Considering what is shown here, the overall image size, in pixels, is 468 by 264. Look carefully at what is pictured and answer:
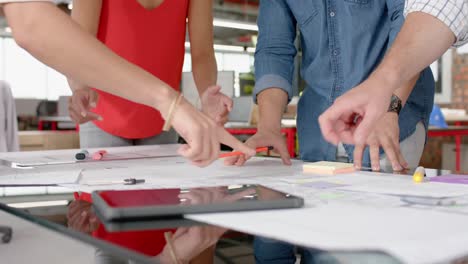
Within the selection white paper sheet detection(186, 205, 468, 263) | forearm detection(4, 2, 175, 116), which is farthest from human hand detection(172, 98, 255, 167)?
white paper sheet detection(186, 205, 468, 263)

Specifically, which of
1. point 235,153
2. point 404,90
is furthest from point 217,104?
point 404,90

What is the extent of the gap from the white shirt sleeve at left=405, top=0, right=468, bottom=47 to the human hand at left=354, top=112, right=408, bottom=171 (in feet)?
0.75

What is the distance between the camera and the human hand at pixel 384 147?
101cm

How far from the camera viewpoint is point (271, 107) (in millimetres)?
1319

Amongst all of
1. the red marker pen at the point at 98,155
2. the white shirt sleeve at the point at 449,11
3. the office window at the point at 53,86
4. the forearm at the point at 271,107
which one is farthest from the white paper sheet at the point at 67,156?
the office window at the point at 53,86

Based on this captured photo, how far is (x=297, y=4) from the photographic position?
1.37 metres

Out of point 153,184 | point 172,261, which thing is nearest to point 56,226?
point 172,261

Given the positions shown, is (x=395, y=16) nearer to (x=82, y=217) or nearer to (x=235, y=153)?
(x=235, y=153)

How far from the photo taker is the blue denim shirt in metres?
1.29

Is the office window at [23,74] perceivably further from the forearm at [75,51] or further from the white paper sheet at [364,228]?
the white paper sheet at [364,228]

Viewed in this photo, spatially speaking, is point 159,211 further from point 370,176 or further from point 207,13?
point 207,13

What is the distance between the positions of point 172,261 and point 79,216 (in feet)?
0.64

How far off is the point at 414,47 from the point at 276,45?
58 centimetres

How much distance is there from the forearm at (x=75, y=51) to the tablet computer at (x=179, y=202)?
0.24 m
